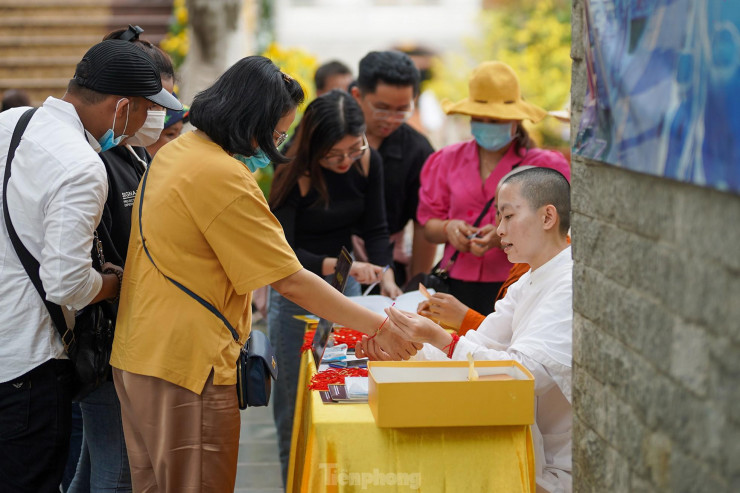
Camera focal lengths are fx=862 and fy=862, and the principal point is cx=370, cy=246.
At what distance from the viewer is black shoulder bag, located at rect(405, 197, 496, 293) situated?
4.14 metres

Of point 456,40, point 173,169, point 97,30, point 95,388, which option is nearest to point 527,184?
point 173,169

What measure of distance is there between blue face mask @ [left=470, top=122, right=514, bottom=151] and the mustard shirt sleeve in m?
1.87

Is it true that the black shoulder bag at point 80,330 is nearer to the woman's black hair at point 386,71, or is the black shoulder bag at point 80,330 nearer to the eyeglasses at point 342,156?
the eyeglasses at point 342,156

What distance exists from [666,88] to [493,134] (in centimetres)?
247

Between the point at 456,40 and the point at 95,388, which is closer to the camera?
the point at 95,388

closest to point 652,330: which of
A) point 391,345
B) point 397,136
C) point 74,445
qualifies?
point 391,345

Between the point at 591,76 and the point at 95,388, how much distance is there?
1819 mm

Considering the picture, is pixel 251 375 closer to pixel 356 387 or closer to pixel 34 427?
pixel 356 387

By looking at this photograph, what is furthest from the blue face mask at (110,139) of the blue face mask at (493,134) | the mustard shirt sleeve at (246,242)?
the blue face mask at (493,134)

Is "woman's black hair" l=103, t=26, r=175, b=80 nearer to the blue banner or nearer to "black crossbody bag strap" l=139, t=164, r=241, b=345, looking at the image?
"black crossbody bag strap" l=139, t=164, r=241, b=345

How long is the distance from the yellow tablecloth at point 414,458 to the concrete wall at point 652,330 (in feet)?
0.72

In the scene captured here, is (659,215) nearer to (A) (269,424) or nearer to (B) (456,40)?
(A) (269,424)

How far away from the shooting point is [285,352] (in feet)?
13.8

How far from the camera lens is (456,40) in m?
26.9
